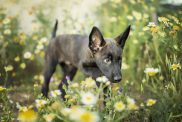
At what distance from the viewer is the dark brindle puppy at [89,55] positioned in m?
4.71

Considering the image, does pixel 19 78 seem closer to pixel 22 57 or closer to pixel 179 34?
pixel 22 57

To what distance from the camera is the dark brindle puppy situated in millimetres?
4707

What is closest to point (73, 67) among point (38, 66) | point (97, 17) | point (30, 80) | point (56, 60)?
point (56, 60)

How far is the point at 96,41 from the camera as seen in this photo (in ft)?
16.0

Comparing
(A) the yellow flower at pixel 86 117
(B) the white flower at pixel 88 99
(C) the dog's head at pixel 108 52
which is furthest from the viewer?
(C) the dog's head at pixel 108 52

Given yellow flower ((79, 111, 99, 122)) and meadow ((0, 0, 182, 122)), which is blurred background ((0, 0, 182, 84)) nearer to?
meadow ((0, 0, 182, 122))

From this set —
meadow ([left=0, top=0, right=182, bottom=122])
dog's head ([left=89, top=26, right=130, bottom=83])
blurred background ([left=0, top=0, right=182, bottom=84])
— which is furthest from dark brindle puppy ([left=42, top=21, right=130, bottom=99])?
blurred background ([left=0, top=0, right=182, bottom=84])

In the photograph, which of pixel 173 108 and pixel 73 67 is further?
pixel 73 67

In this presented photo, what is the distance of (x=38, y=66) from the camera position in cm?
805

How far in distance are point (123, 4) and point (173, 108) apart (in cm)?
464

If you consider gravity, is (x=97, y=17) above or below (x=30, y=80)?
above

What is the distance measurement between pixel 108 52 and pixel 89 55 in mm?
518

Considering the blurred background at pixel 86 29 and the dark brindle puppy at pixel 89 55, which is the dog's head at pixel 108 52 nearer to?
the dark brindle puppy at pixel 89 55

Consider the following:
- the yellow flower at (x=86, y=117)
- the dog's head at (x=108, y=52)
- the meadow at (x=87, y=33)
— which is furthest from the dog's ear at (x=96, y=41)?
the yellow flower at (x=86, y=117)
